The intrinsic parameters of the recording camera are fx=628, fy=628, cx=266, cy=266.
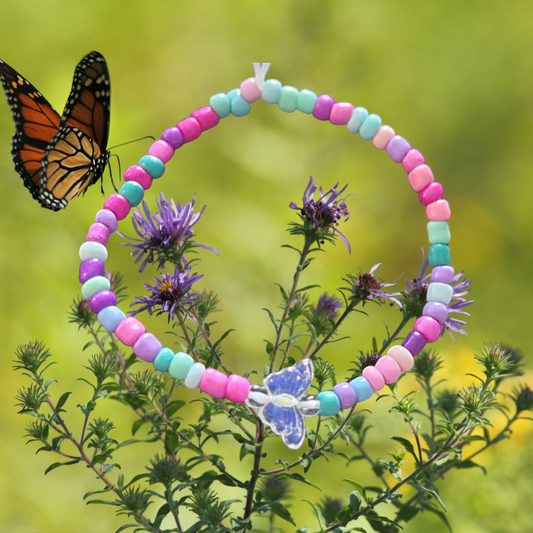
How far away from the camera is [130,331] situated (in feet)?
2.39

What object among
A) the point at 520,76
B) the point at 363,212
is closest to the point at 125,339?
the point at 363,212

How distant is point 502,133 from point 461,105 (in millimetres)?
142

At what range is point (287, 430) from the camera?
67 cm

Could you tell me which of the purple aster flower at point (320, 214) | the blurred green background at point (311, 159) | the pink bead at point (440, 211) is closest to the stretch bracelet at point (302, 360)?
the pink bead at point (440, 211)

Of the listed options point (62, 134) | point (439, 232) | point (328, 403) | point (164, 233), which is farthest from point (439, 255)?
point (62, 134)

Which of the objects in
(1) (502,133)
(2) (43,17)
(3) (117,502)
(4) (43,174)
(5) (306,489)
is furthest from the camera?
(1) (502,133)

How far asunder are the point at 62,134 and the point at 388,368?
574mm

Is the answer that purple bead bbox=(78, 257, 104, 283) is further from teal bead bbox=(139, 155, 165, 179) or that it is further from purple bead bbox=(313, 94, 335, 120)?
purple bead bbox=(313, 94, 335, 120)

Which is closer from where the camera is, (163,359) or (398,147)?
(163,359)

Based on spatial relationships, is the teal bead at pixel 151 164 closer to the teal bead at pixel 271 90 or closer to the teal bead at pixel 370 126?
the teal bead at pixel 271 90

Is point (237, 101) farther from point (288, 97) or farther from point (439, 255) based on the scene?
point (439, 255)

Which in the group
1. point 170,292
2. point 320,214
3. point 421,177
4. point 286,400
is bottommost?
point 286,400

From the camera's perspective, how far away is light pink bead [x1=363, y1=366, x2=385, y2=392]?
0.72m

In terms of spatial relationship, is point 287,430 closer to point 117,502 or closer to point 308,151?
point 117,502
